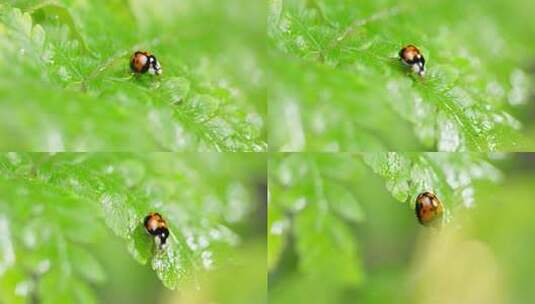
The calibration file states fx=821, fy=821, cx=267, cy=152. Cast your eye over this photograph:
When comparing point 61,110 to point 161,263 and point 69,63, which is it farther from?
point 161,263

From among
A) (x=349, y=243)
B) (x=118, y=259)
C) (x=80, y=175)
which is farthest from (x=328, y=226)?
(x=118, y=259)

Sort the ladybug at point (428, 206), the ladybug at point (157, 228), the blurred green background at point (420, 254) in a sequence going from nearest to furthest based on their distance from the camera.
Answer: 1. the ladybug at point (157, 228)
2. the ladybug at point (428, 206)
3. the blurred green background at point (420, 254)

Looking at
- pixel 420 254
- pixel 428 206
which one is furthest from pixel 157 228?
pixel 420 254

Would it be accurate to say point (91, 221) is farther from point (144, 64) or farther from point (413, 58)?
point (413, 58)

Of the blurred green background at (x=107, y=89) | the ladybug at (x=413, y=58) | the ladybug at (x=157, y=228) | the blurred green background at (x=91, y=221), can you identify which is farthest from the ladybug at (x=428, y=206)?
the ladybug at (x=157, y=228)

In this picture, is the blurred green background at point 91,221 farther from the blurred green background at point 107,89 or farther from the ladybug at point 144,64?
the ladybug at point 144,64

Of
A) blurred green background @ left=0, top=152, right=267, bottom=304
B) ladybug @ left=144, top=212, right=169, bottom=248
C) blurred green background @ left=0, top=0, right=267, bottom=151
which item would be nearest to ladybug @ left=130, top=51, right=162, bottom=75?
blurred green background @ left=0, top=0, right=267, bottom=151
